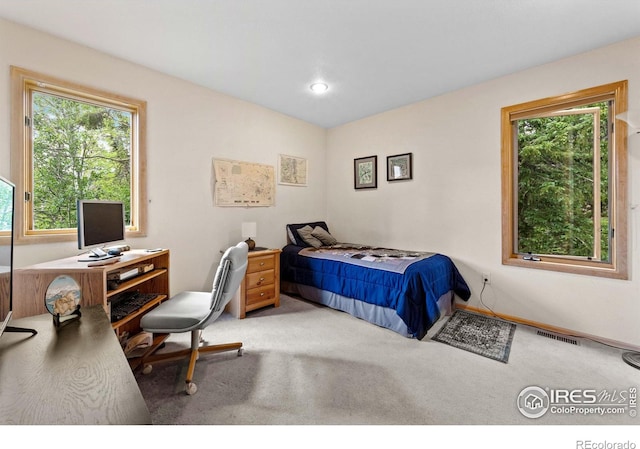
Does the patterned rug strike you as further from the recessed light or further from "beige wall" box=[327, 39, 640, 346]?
Result: the recessed light

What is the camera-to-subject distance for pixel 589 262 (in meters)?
2.44

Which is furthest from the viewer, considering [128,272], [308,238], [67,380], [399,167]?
[308,238]

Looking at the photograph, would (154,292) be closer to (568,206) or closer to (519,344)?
(519,344)

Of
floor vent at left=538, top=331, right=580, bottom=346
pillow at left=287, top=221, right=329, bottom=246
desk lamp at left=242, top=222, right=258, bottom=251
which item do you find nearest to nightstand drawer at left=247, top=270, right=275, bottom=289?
desk lamp at left=242, top=222, right=258, bottom=251

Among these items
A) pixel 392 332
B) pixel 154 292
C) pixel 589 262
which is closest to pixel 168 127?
pixel 154 292

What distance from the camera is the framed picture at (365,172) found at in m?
3.94

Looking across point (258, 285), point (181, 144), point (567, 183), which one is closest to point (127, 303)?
point (258, 285)

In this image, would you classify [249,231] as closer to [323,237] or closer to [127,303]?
[323,237]

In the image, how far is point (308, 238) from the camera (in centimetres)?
381

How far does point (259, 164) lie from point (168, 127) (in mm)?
1152

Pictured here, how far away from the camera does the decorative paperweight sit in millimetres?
1189

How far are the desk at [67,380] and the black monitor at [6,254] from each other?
98 mm

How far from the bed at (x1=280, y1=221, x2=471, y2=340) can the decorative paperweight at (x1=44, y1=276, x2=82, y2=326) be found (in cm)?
223

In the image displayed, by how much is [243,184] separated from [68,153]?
64.9 inches
